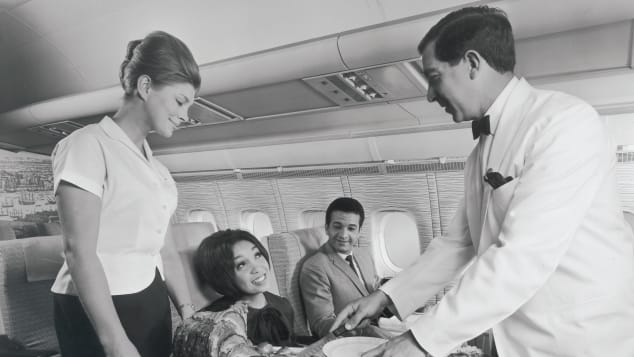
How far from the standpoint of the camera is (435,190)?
14.3ft

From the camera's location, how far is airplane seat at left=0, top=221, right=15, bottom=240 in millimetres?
2186

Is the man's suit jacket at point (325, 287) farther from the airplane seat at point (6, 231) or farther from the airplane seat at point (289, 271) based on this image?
the airplane seat at point (6, 231)

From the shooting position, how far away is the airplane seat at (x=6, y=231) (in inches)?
86.0

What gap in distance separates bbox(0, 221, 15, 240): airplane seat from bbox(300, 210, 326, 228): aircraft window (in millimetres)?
3602

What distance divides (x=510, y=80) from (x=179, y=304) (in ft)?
5.30

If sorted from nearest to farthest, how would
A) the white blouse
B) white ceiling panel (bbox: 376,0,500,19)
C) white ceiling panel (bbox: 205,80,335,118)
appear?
the white blouse, white ceiling panel (bbox: 376,0,500,19), white ceiling panel (bbox: 205,80,335,118)

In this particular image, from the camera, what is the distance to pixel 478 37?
1.35 metres

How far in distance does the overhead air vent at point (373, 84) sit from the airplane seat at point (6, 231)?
1.88m

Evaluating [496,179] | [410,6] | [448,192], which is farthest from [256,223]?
[496,179]

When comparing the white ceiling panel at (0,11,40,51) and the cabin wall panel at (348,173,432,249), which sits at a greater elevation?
the white ceiling panel at (0,11,40,51)

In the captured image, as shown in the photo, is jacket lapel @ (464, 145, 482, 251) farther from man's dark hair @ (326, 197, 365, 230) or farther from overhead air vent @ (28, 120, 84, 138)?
overhead air vent @ (28, 120, 84, 138)

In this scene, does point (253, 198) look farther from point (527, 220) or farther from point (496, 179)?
point (527, 220)

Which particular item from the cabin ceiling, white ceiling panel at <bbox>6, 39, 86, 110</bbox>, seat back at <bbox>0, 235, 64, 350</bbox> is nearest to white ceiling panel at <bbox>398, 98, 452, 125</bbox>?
the cabin ceiling

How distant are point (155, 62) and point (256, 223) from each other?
16.4 ft
